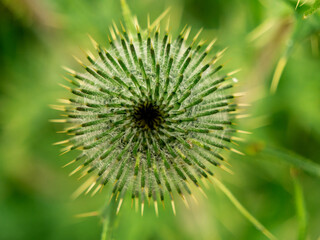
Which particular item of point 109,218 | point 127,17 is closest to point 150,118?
point 109,218

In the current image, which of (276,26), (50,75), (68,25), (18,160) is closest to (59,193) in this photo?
(18,160)

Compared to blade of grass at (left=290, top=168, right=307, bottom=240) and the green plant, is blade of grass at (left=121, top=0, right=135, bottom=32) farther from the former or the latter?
blade of grass at (left=290, top=168, right=307, bottom=240)

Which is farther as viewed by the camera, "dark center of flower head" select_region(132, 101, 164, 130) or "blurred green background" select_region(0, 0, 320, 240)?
"blurred green background" select_region(0, 0, 320, 240)

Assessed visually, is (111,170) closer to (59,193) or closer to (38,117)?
(38,117)

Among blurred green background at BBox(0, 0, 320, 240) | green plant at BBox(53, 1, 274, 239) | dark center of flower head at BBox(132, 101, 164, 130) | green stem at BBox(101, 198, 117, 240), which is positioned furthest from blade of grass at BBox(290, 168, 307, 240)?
green stem at BBox(101, 198, 117, 240)

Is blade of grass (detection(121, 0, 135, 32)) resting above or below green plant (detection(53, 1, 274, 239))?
above

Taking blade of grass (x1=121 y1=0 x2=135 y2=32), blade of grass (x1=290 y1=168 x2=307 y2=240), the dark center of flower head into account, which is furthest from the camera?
blade of grass (x1=121 y1=0 x2=135 y2=32)
